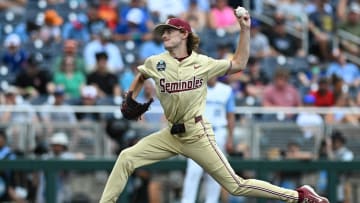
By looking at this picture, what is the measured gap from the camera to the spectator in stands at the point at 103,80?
16.3m

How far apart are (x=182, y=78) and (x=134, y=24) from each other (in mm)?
7785

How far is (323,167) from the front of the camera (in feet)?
Result: 47.4

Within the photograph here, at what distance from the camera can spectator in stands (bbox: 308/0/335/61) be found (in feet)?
64.1

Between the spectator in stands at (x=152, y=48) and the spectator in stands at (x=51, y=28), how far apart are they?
1.32 meters

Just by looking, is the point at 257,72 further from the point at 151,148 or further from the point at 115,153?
the point at 151,148

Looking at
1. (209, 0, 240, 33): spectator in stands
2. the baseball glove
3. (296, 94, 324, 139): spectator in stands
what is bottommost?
(296, 94, 324, 139): spectator in stands

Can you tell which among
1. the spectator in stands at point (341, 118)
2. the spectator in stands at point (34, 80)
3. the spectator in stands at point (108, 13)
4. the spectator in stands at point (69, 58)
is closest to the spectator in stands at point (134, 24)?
the spectator in stands at point (108, 13)

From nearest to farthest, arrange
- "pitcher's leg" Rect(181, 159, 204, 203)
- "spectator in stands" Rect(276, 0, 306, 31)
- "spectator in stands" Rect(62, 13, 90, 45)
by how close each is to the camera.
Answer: "pitcher's leg" Rect(181, 159, 204, 203)
"spectator in stands" Rect(62, 13, 90, 45)
"spectator in stands" Rect(276, 0, 306, 31)

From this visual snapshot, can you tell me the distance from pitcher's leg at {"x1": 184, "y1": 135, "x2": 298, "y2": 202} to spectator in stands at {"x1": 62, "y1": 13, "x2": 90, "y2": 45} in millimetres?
7522

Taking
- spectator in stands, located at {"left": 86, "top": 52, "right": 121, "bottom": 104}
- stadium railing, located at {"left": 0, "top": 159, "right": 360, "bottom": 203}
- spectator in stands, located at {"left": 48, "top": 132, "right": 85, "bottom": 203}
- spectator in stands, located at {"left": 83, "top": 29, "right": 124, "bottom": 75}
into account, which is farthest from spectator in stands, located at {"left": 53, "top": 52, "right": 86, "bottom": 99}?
stadium railing, located at {"left": 0, "top": 159, "right": 360, "bottom": 203}

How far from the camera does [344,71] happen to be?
1858cm

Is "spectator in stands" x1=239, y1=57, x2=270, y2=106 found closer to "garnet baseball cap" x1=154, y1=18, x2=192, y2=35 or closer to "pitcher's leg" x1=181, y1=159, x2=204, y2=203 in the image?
"pitcher's leg" x1=181, y1=159, x2=204, y2=203

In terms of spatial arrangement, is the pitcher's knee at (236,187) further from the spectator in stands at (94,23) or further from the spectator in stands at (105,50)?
the spectator in stands at (94,23)

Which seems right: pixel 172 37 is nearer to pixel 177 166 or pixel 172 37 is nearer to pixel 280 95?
pixel 177 166
